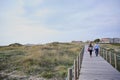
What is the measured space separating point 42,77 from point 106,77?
8998 mm

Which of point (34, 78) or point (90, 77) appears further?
point (34, 78)

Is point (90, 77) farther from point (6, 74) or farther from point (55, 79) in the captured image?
point (6, 74)

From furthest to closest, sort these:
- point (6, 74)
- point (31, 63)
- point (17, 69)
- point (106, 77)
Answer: point (31, 63) → point (17, 69) → point (6, 74) → point (106, 77)

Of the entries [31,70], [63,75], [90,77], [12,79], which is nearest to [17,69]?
[31,70]

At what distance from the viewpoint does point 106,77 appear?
12258 mm

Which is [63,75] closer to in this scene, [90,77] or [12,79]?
[12,79]

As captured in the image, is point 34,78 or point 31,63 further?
point 31,63

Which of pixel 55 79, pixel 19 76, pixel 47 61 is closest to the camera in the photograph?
pixel 55 79

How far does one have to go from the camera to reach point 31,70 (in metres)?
23.2

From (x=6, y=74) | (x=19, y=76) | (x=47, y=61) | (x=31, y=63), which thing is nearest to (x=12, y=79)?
(x=19, y=76)

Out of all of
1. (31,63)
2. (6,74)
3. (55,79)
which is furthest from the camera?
(31,63)

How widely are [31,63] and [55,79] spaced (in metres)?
7.92

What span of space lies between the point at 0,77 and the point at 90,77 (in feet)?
37.0

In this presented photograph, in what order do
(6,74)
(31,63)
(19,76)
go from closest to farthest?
(19,76), (6,74), (31,63)
